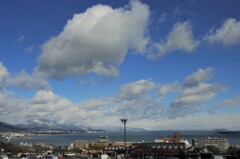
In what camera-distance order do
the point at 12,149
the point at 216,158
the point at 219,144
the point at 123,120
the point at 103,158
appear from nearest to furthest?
the point at 123,120
the point at 216,158
the point at 103,158
the point at 12,149
the point at 219,144

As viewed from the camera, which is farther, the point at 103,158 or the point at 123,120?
the point at 103,158

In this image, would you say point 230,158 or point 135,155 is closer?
point 230,158

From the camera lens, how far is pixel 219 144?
198375 millimetres

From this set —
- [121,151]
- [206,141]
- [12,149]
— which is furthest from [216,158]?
[206,141]

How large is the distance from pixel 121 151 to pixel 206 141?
77.9 m

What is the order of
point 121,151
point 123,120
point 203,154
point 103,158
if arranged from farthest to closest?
point 121,151 → point 203,154 → point 103,158 → point 123,120

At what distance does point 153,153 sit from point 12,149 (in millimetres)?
64553

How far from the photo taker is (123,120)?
62656 mm

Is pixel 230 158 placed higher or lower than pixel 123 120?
lower

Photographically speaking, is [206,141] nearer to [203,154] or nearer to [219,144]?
[219,144]

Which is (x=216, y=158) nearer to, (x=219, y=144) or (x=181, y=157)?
(x=181, y=157)

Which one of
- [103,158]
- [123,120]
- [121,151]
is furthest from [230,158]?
[123,120]

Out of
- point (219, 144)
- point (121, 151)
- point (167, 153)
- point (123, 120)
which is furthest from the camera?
point (219, 144)

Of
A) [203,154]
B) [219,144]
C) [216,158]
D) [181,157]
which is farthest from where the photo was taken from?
[219,144]
